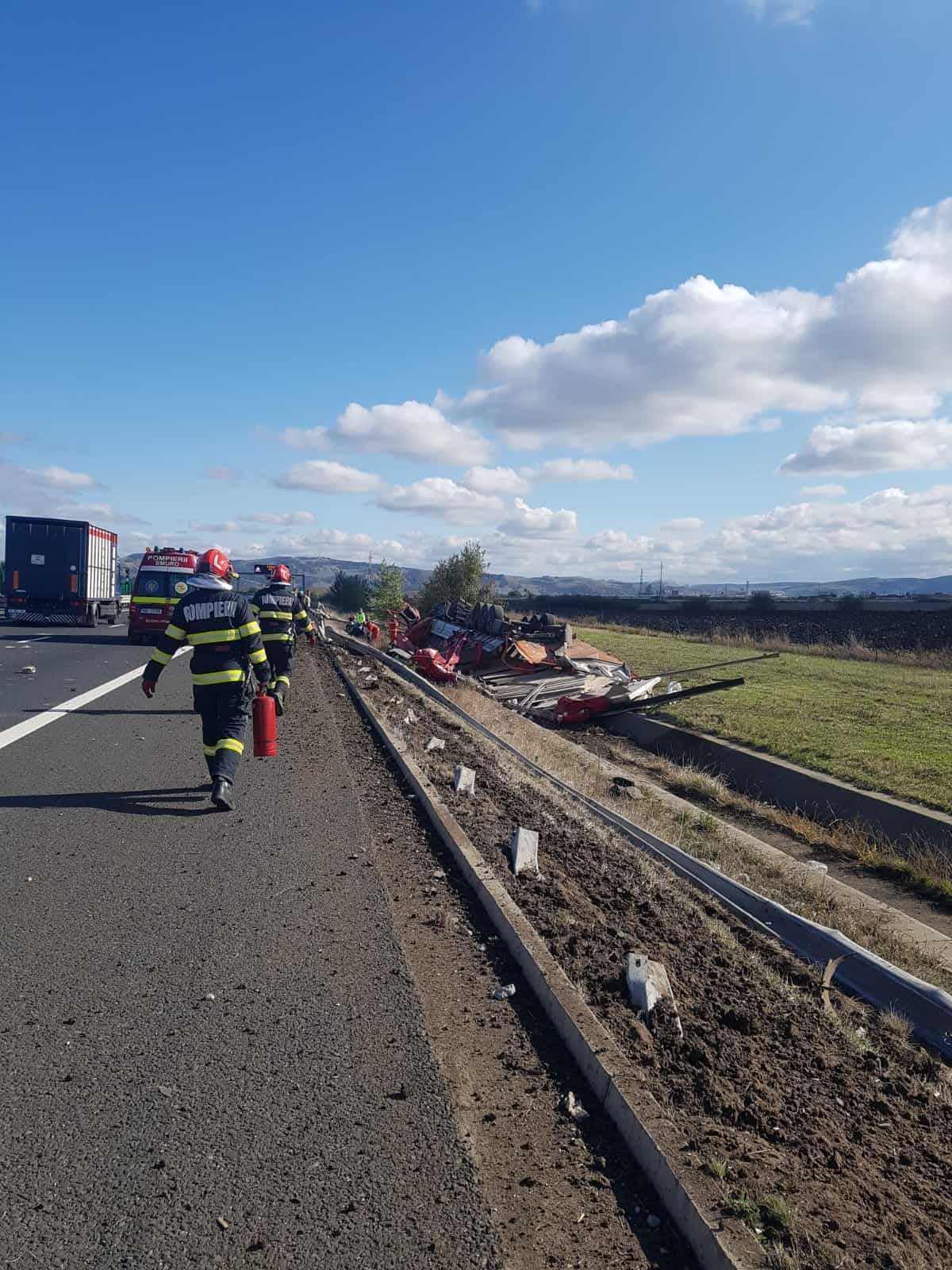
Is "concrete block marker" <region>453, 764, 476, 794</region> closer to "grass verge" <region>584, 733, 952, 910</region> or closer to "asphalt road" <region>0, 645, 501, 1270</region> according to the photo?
"asphalt road" <region>0, 645, 501, 1270</region>

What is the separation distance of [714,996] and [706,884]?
7.84 feet

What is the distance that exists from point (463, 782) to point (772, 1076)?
5.19m

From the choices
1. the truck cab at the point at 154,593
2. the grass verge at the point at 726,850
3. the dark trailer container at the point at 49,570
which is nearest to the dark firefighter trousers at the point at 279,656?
the grass verge at the point at 726,850

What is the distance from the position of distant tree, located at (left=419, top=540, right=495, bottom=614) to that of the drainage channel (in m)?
43.5

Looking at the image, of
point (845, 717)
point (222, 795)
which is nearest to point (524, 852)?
point (222, 795)

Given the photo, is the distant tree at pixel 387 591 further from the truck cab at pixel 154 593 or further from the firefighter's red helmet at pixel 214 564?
the firefighter's red helmet at pixel 214 564

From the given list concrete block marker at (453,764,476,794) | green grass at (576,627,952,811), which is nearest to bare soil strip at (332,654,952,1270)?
concrete block marker at (453,764,476,794)

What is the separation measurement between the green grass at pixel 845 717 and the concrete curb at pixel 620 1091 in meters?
7.10

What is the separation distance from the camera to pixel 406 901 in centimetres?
552

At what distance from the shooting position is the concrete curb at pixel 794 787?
398 inches

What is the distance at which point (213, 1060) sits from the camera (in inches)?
141

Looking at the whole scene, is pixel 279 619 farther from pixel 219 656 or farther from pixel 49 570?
pixel 49 570

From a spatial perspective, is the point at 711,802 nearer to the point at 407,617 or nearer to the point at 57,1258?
the point at 57,1258

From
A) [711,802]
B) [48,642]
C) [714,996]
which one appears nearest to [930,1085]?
[714,996]
